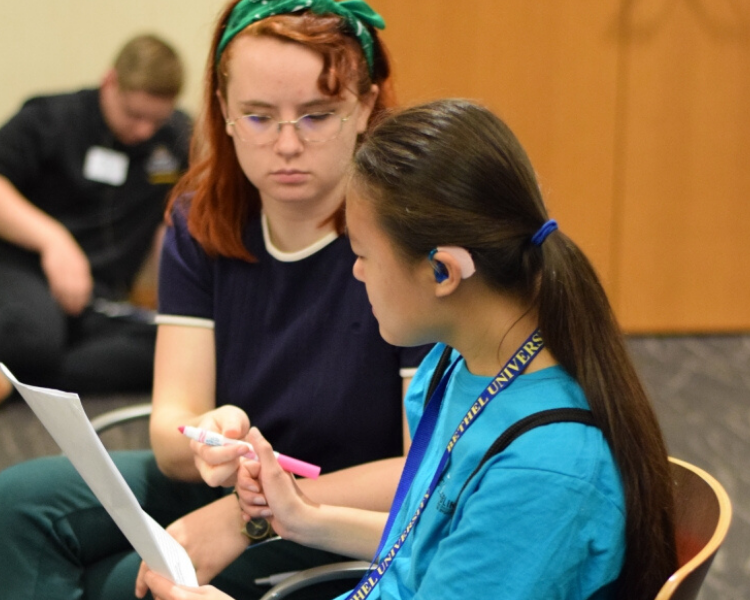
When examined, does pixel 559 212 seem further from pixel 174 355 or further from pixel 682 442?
pixel 174 355

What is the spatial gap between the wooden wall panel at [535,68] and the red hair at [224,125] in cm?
188

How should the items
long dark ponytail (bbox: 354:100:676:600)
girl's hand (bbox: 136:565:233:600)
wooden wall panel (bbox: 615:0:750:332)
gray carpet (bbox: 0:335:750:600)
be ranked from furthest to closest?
wooden wall panel (bbox: 615:0:750:332) → gray carpet (bbox: 0:335:750:600) → girl's hand (bbox: 136:565:233:600) → long dark ponytail (bbox: 354:100:676:600)

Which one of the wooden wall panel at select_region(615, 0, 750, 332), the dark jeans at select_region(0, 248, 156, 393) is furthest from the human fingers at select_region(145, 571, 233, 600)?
the wooden wall panel at select_region(615, 0, 750, 332)

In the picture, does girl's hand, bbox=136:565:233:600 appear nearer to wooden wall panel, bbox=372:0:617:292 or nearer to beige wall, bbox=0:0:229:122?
wooden wall panel, bbox=372:0:617:292

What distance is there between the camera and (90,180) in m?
3.40

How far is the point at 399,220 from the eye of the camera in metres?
0.98

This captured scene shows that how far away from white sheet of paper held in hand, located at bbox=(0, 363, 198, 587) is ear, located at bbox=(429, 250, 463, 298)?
38 cm

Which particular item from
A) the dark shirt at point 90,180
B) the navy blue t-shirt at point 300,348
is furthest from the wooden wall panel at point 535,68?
the navy blue t-shirt at point 300,348

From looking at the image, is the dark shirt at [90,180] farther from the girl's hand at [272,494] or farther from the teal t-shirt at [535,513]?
the teal t-shirt at [535,513]

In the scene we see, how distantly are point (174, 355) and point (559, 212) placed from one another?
7.96 feet

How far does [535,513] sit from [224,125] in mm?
867

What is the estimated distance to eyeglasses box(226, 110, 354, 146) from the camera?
1.33m

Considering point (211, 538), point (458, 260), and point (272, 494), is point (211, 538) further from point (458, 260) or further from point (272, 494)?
point (458, 260)

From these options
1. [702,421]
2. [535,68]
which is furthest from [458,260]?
[535,68]
